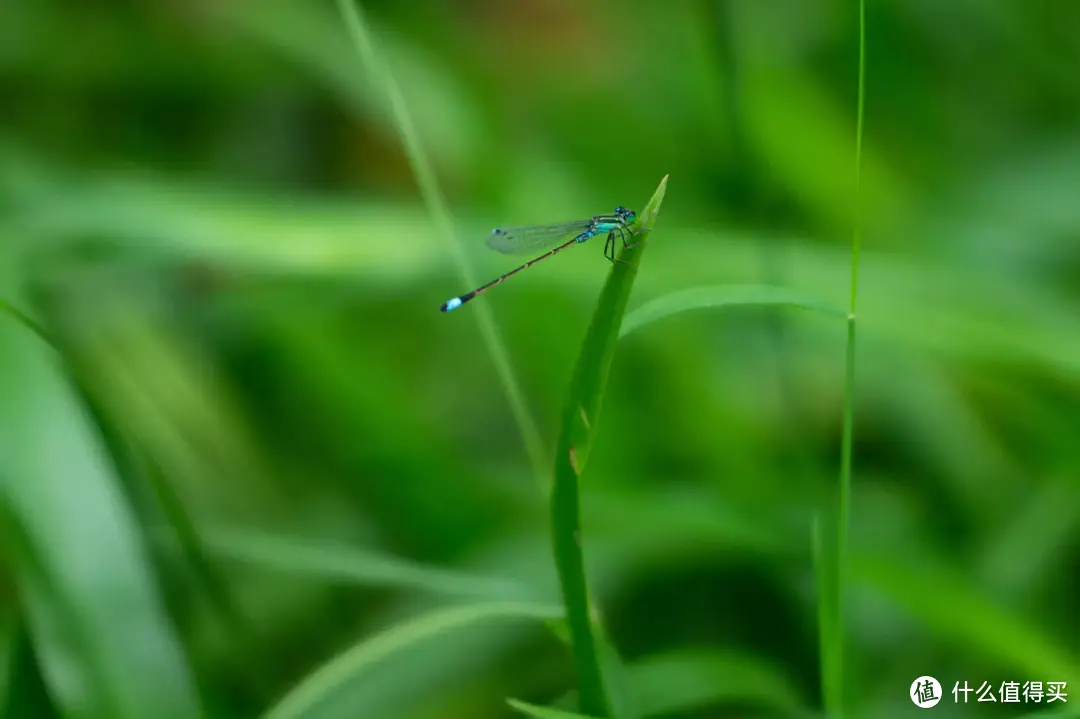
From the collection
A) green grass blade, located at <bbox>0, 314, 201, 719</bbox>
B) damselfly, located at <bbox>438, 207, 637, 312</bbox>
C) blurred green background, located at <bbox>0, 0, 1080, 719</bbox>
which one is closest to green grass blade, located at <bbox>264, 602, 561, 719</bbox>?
blurred green background, located at <bbox>0, 0, 1080, 719</bbox>

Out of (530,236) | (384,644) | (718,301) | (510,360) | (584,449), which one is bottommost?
(384,644)

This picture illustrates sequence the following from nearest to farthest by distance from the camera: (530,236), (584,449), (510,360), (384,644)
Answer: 1. (584,449)
2. (384,644)
3. (530,236)
4. (510,360)

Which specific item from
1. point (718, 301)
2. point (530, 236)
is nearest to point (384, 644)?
point (718, 301)

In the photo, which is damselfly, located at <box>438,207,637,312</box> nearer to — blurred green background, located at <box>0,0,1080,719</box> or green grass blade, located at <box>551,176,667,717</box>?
blurred green background, located at <box>0,0,1080,719</box>

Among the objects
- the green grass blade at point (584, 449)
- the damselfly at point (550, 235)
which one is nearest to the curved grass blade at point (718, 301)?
the green grass blade at point (584, 449)

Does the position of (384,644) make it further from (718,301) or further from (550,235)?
(550,235)

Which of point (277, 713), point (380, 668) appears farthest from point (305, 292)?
point (277, 713)

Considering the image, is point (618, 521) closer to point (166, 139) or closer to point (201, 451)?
point (201, 451)
